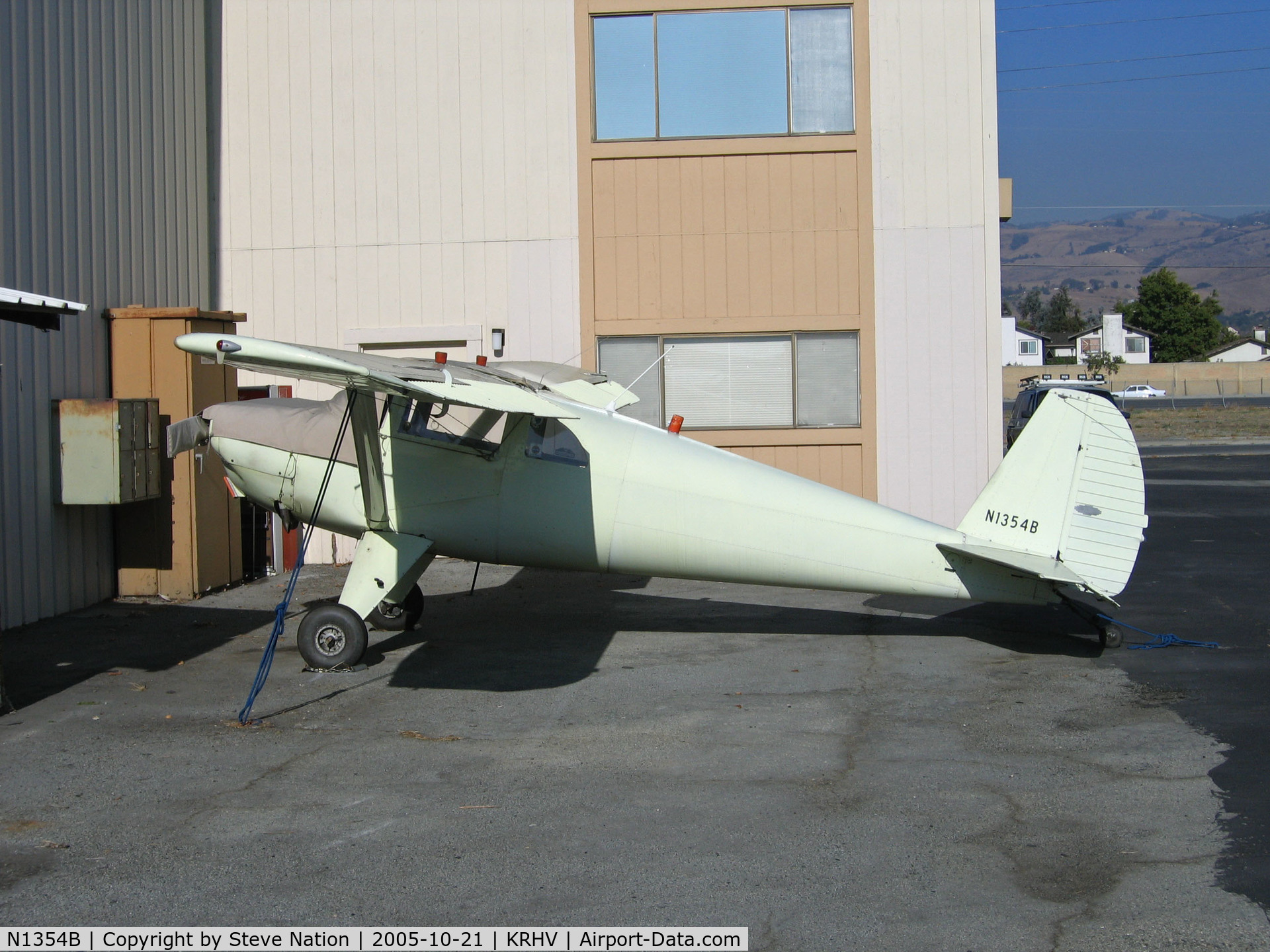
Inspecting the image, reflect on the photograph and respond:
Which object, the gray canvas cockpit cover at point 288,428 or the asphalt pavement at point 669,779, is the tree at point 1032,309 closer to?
the asphalt pavement at point 669,779

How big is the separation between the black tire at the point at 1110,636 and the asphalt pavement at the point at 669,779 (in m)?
0.17

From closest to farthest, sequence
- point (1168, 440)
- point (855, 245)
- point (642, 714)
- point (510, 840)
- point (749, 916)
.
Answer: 1. point (749, 916)
2. point (510, 840)
3. point (642, 714)
4. point (855, 245)
5. point (1168, 440)

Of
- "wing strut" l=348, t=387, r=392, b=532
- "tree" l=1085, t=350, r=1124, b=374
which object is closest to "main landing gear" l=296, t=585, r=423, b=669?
"wing strut" l=348, t=387, r=392, b=532

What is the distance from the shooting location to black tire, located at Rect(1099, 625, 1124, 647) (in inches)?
356

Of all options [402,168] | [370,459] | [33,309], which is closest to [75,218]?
[402,168]

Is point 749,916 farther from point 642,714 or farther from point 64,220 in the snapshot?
point 64,220

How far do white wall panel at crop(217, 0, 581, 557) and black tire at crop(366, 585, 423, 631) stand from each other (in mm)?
4735

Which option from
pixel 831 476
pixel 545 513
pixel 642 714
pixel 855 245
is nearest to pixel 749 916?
pixel 642 714

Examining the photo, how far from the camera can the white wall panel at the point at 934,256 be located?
13.8m

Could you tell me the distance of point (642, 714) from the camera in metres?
7.49

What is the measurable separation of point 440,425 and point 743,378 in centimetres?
599

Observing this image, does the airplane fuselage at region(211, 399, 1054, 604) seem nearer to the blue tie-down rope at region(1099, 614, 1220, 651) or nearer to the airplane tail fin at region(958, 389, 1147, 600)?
the airplane tail fin at region(958, 389, 1147, 600)

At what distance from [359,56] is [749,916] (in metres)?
12.9

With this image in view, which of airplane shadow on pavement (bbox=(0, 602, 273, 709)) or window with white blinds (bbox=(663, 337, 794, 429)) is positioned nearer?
airplane shadow on pavement (bbox=(0, 602, 273, 709))
